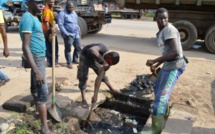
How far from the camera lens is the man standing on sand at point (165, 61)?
3.01 meters

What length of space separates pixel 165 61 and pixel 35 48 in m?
1.65

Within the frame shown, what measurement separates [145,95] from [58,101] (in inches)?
67.4

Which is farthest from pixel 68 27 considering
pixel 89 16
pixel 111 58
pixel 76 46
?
pixel 89 16

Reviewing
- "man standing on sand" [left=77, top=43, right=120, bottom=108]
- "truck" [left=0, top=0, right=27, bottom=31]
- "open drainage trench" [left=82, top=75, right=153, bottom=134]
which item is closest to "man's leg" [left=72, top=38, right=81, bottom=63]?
"open drainage trench" [left=82, top=75, right=153, bottom=134]

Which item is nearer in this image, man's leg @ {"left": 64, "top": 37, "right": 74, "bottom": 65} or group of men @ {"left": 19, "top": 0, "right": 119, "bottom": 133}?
A: group of men @ {"left": 19, "top": 0, "right": 119, "bottom": 133}

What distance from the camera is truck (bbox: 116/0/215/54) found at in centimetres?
877

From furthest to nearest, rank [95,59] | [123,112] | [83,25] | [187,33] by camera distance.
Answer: [83,25], [187,33], [123,112], [95,59]

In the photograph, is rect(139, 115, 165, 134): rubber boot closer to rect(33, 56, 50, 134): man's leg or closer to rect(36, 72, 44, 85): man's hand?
rect(33, 56, 50, 134): man's leg

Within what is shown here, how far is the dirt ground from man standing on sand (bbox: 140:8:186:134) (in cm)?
78

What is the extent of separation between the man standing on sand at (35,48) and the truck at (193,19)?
23.0 ft

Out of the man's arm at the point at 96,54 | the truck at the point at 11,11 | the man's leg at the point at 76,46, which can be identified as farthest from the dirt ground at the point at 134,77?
the truck at the point at 11,11

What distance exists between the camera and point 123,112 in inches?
181

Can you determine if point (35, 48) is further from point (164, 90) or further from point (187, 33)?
point (187, 33)

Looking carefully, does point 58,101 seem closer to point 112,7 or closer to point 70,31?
point 70,31
